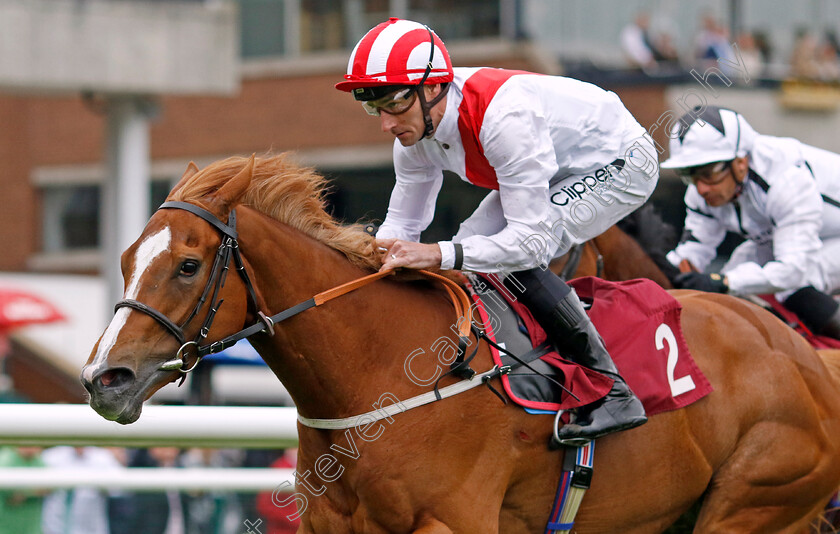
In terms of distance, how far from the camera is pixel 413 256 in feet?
10.8

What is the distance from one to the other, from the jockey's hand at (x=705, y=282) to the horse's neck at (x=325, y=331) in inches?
73.3

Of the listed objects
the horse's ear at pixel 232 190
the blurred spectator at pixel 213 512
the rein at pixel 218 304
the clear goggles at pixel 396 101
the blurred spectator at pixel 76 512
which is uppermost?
the clear goggles at pixel 396 101

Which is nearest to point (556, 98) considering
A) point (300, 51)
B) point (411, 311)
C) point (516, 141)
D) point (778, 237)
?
point (516, 141)

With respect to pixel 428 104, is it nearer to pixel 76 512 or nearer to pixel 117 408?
pixel 117 408

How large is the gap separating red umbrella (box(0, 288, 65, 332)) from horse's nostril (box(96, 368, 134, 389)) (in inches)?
316

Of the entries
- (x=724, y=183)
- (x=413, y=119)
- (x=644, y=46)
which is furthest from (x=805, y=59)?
(x=413, y=119)

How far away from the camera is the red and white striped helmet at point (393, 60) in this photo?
3.32m

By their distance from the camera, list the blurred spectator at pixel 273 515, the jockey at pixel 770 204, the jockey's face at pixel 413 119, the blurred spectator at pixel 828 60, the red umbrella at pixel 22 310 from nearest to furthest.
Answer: the jockey's face at pixel 413 119, the jockey at pixel 770 204, the blurred spectator at pixel 273 515, the red umbrella at pixel 22 310, the blurred spectator at pixel 828 60

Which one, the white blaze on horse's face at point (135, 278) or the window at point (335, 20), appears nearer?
the white blaze on horse's face at point (135, 278)

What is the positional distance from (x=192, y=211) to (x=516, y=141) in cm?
104

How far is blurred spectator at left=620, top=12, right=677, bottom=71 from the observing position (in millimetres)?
13016

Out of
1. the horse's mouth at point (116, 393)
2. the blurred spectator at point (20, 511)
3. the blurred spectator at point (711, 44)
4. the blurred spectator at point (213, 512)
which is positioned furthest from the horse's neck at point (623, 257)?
the blurred spectator at point (711, 44)

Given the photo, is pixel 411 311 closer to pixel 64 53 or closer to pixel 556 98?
pixel 556 98

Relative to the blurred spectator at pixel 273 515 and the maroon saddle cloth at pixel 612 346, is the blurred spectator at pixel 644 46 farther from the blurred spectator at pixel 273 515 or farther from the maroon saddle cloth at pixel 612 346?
the maroon saddle cloth at pixel 612 346
